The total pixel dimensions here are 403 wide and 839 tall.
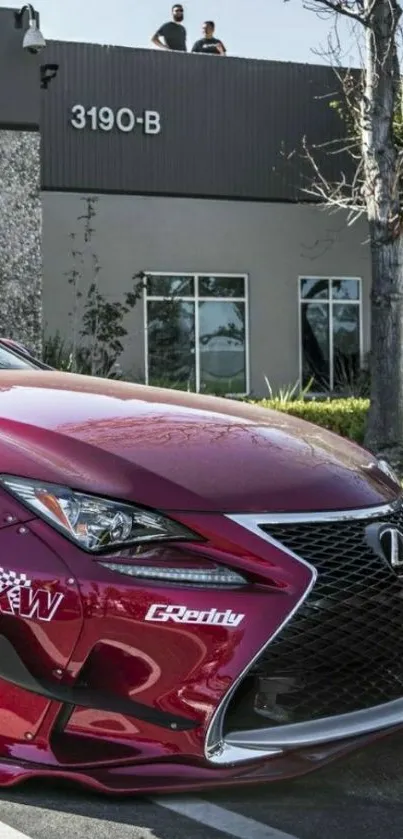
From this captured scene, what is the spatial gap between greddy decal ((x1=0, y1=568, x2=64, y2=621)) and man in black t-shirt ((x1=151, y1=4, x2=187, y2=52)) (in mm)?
15010

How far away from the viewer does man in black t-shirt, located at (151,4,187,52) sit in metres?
16.4

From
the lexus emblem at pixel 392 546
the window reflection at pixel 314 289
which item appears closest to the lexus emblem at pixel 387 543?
the lexus emblem at pixel 392 546

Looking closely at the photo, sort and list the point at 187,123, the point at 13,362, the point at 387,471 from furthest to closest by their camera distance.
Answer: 1. the point at 187,123
2. the point at 13,362
3. the point at 387,471

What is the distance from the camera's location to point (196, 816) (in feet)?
9.22

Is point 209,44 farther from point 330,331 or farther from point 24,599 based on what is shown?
point 24,599

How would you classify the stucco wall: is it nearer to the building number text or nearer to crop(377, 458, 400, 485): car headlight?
the building number text

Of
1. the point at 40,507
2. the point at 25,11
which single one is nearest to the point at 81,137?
the point at 25,11

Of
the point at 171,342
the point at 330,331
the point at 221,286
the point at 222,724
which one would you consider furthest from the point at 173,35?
the point at 222,724

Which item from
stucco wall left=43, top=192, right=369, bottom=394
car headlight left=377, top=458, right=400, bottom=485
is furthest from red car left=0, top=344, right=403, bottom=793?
stucco wall left=43, top=192, right=369, bottom=394

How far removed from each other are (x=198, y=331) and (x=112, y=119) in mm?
3623

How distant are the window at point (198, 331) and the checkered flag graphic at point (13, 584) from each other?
14.0 metres

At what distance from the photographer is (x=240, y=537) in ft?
8.95

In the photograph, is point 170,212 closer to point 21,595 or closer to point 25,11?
point 25,11

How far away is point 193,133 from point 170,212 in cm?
129
